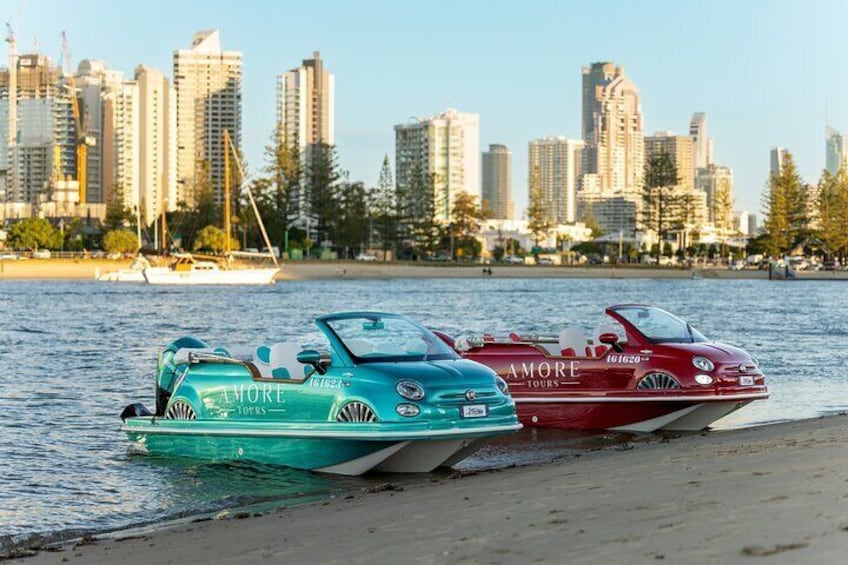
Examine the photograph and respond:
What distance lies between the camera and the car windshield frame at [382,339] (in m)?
13.3

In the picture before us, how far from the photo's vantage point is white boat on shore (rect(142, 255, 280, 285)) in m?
122

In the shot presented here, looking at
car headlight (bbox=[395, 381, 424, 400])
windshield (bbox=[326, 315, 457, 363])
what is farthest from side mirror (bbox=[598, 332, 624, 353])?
car headlight (bbox=[395, 381, 424, 400])

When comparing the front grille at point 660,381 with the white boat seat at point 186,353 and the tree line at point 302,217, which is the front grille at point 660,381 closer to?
the white boat seat at point 186,353

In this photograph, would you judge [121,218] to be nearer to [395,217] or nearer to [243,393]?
[395,217]

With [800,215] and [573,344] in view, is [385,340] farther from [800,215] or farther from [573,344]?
[800,215]

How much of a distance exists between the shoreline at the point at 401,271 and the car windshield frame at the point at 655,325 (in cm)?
12979

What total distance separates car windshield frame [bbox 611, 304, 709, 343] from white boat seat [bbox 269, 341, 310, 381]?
4928 millimetres

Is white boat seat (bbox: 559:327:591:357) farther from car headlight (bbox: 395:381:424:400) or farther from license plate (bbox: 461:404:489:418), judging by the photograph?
car headlight (bbox: 395:381:424:400)

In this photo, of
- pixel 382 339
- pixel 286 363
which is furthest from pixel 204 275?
pixel 382 339

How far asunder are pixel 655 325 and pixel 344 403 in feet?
18.7

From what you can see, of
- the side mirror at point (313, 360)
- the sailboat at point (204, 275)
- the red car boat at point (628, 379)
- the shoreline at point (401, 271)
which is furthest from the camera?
the shoreline at point (401, 271)

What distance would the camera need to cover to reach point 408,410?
12594 millimetres

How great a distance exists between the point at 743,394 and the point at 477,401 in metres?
5.19

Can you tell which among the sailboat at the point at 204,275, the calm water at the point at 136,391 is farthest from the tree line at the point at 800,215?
the calm water at the point at 136,391
